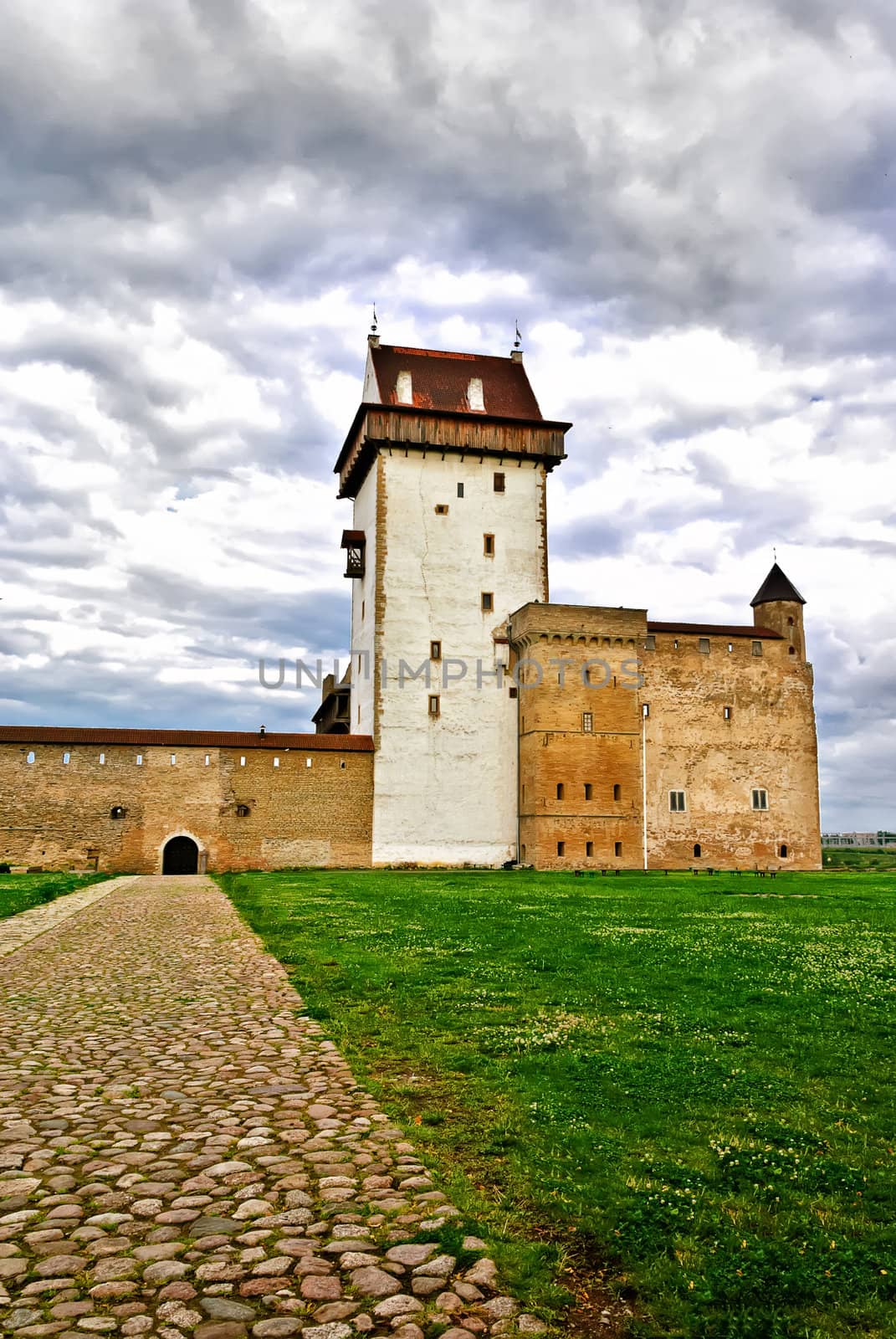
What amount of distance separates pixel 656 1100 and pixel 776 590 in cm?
4490

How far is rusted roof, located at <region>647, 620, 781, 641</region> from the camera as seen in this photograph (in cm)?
4459

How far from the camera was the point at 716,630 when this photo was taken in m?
45.5

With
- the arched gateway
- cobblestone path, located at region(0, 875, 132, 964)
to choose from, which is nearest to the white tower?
the arched gateway

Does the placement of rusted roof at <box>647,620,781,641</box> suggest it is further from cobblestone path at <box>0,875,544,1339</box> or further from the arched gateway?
cobblestone path at <box>0,875,544,1339</box>

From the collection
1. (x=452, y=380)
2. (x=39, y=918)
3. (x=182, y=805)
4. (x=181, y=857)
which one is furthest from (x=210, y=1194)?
(x=452, y=380)

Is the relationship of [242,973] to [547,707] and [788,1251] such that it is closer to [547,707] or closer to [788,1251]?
[788,1251]

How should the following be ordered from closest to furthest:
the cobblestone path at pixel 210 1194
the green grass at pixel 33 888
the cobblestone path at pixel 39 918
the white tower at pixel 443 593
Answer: the cobblestone path at pixel 210 1194 < the cobblestone path at pixel 39 918 < the green grass at pixel 33 888 < the white tower at pixel 443 593

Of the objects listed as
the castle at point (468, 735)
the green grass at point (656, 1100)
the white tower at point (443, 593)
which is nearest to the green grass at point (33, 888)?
the castle at point (468, 735)

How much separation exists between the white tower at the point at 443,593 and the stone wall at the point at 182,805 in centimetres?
188

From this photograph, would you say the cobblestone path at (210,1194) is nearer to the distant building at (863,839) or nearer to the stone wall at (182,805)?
the stone wall at (182,805)

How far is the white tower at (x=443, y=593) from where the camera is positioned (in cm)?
4031

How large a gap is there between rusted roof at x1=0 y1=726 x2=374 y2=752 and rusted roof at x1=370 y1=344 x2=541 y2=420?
51.5ft

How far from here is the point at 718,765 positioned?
44375mm

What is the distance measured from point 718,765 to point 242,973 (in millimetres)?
36607
